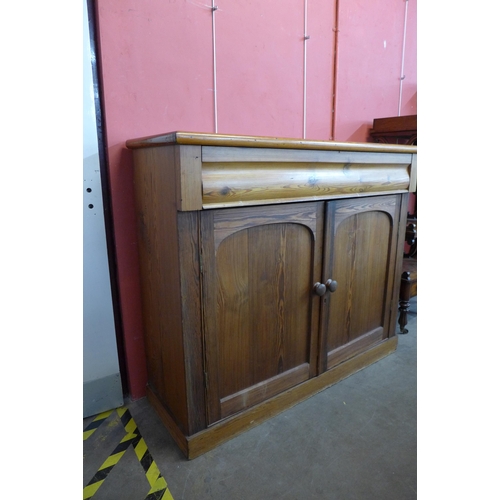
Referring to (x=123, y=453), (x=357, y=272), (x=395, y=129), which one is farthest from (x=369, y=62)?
(x=123, y=453)

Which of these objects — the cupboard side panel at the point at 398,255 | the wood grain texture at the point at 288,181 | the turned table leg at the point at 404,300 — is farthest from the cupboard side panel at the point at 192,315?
the turned table leg at the point at 404,300

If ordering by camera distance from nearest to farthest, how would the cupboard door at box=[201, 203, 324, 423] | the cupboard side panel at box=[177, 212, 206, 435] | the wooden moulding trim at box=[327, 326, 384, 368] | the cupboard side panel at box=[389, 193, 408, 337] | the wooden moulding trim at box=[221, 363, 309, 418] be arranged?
1. the cupboard side panel at box=[177, 212, 206, 435]
2. the cupboard door at box=[201, 203, 324, 423]
3. the wooden moulding trim at box=[221, 363, 309, 418]
4. the wooden moulding trim at box=[327, 326, 384, 368]
5. the cupboard side panel at box=[389, 193, 408, 337]

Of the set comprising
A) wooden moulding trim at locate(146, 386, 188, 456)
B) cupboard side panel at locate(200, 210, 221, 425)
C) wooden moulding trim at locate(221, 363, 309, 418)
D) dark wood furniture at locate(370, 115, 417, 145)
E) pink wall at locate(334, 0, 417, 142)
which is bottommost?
wooden moulding trim at locate(146, 386, 188, 456)

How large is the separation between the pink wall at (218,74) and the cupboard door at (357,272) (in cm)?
68

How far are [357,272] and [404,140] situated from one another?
1.41m

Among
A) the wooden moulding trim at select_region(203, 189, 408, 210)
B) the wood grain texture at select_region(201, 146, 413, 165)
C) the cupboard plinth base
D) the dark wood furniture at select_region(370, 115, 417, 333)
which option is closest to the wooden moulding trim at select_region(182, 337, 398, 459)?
the cupboard plinth base

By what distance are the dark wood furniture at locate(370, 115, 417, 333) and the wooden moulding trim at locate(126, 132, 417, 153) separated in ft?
3.00

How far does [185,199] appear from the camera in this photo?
1.14 m

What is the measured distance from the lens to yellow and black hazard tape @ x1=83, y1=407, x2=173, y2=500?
49.6 inches

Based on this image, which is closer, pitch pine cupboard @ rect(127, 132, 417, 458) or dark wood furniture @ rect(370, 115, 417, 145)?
pitch pine cupboard @ rect(127, 132, 417, 458)

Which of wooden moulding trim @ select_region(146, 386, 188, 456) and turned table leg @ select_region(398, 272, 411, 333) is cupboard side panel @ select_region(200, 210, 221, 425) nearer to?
wooden moulding trim @ select_region(146, 386, 188, 456)
